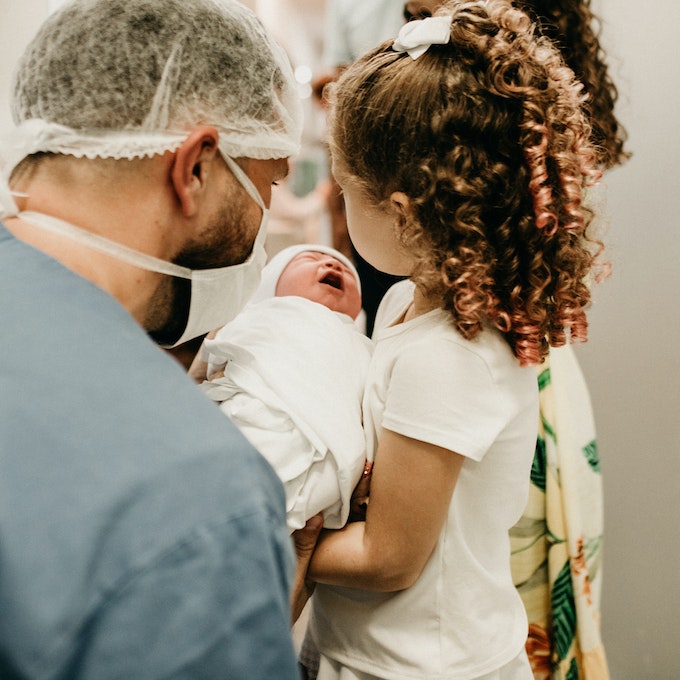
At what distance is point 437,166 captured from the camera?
0.85 meters

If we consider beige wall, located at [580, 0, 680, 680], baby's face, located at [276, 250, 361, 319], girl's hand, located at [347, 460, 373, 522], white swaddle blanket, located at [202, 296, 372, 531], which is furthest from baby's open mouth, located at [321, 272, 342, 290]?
beige wall, located at [580, 0, 680, 680]

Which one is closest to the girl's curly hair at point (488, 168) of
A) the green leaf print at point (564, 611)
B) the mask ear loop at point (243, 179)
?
the mask ear loop at point (243, 179)

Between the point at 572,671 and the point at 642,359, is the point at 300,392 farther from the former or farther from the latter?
the point at 642,359

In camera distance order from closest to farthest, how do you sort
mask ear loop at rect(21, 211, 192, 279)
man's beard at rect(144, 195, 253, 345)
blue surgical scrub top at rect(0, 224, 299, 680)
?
blue surgical scrub top at rect(0, 224, 299, 680), mask ear loop at rect(21, 211, 192, 279), man's beard at rect(144, 195, 253, 345)

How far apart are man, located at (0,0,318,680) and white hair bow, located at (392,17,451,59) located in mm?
178

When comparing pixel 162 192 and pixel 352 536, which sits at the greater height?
pixel 162 192

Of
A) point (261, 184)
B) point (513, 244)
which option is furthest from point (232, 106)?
point (513, 244)

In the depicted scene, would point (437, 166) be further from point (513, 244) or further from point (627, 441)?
point (627, 441)

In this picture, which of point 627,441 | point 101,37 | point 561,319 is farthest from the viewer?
point 627,441

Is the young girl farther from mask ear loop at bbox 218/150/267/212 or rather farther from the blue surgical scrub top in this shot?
the blue surgical scrub top

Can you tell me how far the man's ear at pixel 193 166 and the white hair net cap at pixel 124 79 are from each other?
0.7 inches

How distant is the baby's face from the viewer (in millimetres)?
1229

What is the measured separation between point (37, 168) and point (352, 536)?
0.60 meters

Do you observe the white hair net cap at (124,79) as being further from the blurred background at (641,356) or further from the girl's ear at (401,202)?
the blurred background at (641,356)
